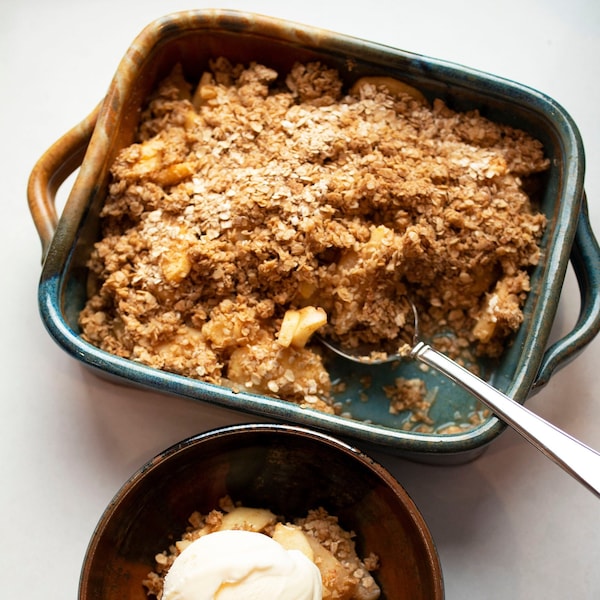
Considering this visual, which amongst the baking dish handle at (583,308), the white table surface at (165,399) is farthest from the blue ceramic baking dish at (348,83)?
the white table surface at (165,399)

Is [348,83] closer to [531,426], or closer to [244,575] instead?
[531,426]

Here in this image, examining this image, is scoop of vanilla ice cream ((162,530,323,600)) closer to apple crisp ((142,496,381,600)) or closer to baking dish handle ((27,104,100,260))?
apple crisp ((142,496,381,600))

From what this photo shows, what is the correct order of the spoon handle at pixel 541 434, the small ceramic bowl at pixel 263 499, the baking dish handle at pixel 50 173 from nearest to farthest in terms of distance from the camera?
the spoon handle at pixel 541 434 → the small ceramic bowl at pixel 263 499 → the baking dish handle at pixel 50 173

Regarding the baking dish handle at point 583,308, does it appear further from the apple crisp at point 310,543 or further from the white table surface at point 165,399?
the apple crisp at point 310,543

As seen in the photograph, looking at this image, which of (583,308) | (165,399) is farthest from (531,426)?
(165,399)

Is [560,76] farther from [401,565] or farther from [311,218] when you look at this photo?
[401,565]

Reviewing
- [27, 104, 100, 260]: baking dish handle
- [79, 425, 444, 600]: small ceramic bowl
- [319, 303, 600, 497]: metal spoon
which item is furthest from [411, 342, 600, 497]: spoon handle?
[27, 104, 100, 260]: baking dish handle
